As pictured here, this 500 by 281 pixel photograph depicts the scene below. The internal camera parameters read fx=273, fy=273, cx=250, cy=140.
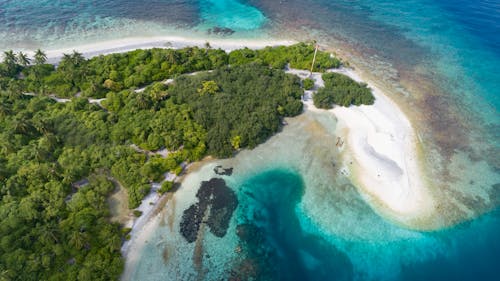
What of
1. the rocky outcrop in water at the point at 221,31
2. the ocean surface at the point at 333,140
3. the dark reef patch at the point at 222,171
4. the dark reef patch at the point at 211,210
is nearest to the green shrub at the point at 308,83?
the ocean surface at the point at 333,140

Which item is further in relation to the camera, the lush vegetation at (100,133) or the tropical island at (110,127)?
the tropical island at (110,127)

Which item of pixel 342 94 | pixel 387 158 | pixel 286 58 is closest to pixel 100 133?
pixel 286 58

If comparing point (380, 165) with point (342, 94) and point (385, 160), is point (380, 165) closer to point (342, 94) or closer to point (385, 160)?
point (385, 160)

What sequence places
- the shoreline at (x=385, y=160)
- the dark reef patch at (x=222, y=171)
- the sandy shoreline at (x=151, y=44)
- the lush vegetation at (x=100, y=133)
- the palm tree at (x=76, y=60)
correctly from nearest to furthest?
the lush vegetation at (x=100, y=133), the shoreline at (x=385, y=160), the dark reef patch at (x=222, y=171), the palm tree at (x=76, y=60), the sandy shoreline at (x=151, y=44)

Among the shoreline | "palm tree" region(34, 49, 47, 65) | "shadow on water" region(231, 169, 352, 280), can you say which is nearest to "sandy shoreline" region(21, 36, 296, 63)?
"palm tree" region(34, 49, 47, 65)

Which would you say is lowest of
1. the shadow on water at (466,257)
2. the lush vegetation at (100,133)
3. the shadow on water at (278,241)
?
the shadow on water at (466,257)

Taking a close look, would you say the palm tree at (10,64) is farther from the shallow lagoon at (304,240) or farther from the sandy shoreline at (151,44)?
the shallow lagoon at (304,240)
